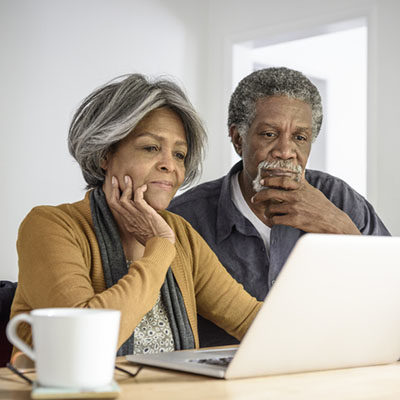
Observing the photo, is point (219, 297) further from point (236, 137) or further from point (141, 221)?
point (236, 137)

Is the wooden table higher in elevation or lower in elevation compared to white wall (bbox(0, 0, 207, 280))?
lower

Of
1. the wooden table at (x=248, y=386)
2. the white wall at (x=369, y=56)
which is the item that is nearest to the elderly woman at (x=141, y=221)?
the wooden table at (x=248, y=386)

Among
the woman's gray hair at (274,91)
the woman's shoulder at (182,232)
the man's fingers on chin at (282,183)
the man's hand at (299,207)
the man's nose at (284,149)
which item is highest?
the woman's gray hair at (274,91)

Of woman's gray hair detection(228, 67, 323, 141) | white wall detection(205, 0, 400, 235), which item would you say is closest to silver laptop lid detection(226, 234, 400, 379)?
woman's gray hair detection(228, 67, 323, 141)

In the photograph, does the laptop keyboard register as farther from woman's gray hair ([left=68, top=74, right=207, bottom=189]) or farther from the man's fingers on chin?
the man's fingers on chin

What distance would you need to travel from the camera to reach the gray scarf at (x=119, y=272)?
1.46m

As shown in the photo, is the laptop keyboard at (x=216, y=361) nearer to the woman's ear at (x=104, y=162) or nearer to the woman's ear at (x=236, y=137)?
the woman's ear at (x=104, y=162)

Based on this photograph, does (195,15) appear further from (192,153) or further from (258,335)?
(258,335)

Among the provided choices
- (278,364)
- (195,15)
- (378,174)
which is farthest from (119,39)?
(278,364)

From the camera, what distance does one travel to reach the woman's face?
5.17ft

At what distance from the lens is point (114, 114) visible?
1551 mm

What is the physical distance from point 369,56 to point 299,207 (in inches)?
64.4

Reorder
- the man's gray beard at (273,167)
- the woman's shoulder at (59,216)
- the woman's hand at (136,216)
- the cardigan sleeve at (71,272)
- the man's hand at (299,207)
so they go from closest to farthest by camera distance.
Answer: the cardigan sleeve at (71,272) → the woman's shoulder at (59,216) → the woman's hand at (136,216) → the man's hand at (299,207) → the man's gray beard at (273,167)

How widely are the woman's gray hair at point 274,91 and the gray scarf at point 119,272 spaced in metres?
0.78
